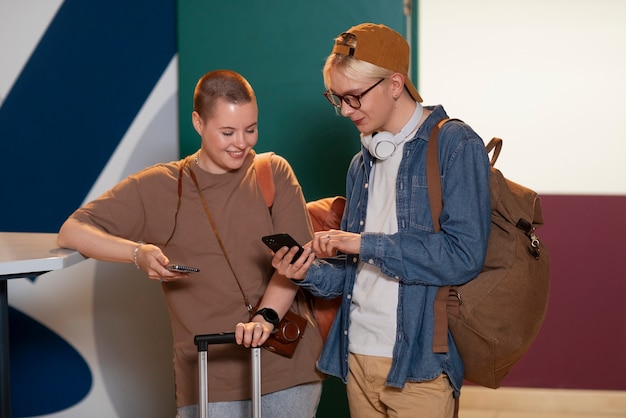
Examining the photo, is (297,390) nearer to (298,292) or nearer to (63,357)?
(298,292)

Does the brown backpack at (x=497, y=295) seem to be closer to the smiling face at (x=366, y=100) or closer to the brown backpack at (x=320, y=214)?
the smiling face at (x=366, y=100)

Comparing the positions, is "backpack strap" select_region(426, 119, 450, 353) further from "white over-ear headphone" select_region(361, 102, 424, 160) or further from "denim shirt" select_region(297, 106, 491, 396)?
"white over-ear headphone" select_region(361, 102, 424, 160)

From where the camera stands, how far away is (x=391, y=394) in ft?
7.37

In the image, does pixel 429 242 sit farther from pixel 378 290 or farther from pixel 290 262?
pixel 290 262

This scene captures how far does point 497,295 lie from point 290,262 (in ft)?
1.82

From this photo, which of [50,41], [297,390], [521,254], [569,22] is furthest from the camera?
[569,22]

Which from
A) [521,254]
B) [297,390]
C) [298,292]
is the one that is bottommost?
[297,390]

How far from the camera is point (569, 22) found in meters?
4.44

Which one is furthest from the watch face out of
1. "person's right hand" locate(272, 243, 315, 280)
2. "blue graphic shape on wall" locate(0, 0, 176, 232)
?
"blue graphic shape on wall" locate(0, 0, 176, 232)

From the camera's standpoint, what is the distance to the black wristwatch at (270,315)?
2.33 m

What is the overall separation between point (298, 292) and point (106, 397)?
1.78 m

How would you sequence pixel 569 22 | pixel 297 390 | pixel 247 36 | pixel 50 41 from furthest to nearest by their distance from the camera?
1. pixel 569 22
2. pixel 50 41
3. pixel 247 36
4. pixel 297 390

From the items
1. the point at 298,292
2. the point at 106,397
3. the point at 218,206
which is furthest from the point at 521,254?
the point at 106,397

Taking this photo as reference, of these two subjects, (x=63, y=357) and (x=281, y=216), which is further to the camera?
(x=63, y=357)
